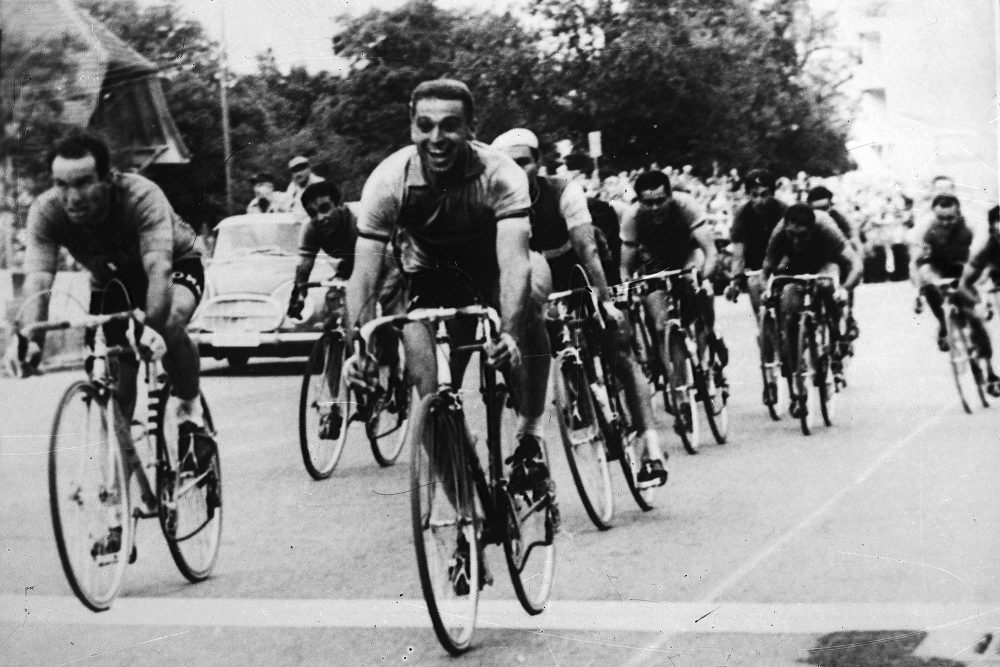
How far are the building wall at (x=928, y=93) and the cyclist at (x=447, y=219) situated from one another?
1.38 m

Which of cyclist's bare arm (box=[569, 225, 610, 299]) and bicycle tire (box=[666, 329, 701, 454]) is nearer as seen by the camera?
cyclist's bare arm (box=[569, 225, 610, 299])

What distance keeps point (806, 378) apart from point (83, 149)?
3.65 metres

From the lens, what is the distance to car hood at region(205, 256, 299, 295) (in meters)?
5.62

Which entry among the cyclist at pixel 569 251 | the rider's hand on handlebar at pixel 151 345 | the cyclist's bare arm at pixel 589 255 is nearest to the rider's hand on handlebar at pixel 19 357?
the rider's hand on handlebar at pixel 151 345

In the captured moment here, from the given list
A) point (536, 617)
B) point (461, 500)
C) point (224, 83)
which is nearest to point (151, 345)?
point (224, 83)

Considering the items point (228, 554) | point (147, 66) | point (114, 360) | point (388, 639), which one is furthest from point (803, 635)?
point (147, 66)

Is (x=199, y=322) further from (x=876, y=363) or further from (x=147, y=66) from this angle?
(x=876, y=363)

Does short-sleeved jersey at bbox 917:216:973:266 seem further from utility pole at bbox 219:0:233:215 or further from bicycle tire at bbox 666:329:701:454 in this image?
utility pole at bbox 219:0:233:215

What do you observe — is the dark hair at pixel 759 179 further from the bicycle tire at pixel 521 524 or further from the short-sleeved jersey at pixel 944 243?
the bicycle tire at pixel 521 524

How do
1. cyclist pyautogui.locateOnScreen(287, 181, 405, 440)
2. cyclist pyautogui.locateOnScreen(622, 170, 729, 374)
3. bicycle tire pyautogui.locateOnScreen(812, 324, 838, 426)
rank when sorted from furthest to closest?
bicycle tire pyautogui.locateOnScreen(812, 324, 838, 426)
cyclist pyautogui.locateOnScreen(622, 170, 729, 374)
cyclist pyautogui.locateOnScreen(287, 181, 405, 440)

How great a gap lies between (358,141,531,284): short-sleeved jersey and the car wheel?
61cm

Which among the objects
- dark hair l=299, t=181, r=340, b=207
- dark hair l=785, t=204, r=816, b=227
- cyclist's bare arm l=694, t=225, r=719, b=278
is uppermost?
dark hair l=299, t=181, r=340, b=207

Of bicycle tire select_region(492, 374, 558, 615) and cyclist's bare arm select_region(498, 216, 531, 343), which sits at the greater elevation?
cyclist's bare arm select_region(498, 216, 531, 343)

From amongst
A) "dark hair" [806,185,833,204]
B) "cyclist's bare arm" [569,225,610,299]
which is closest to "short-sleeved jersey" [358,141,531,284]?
"cyclist's bare arm" [569,225,610,299]
